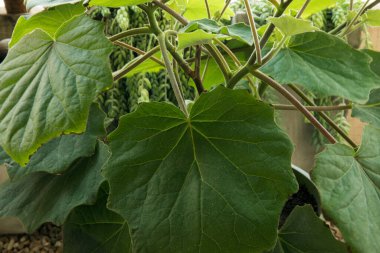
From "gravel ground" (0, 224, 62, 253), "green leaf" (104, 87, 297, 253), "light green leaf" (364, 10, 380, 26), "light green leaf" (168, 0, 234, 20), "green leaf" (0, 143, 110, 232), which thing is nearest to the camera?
"green leaf" (104, 87, 297, 253)

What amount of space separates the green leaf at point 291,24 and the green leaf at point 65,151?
0.82ft

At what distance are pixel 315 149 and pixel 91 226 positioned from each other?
938mm

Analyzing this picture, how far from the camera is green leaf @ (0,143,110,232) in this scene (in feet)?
1.66

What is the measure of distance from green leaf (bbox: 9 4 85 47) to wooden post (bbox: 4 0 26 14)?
0.63 metres

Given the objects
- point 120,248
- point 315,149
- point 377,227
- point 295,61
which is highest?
point 295,61

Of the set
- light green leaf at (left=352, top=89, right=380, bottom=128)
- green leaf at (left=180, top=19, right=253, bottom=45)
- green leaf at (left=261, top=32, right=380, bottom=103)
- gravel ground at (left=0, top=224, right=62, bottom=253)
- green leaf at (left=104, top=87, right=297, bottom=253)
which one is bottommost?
gravel ground at (left=0, top=224, right=62, bottom=253)

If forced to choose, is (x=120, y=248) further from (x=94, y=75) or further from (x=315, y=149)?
(x=315, y=149)

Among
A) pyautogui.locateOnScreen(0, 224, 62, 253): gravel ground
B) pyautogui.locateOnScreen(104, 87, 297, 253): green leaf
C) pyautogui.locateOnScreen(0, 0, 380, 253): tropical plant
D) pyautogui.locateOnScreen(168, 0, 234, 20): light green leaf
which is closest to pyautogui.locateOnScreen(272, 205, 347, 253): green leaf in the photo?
pyautogui.locateOnScreen(0, 0, 380, 253): tropical plant

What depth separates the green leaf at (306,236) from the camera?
0.47 m

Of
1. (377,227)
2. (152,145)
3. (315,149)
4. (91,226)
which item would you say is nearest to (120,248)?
(91,226)

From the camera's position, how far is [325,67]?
497 millimetres

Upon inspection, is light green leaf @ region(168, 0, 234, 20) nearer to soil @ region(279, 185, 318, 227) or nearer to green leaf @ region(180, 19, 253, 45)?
green leaf @ region(180, 19, 253, 45)

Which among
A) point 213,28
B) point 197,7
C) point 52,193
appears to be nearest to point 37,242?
point 52,193

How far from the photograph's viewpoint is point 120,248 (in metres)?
0.52
